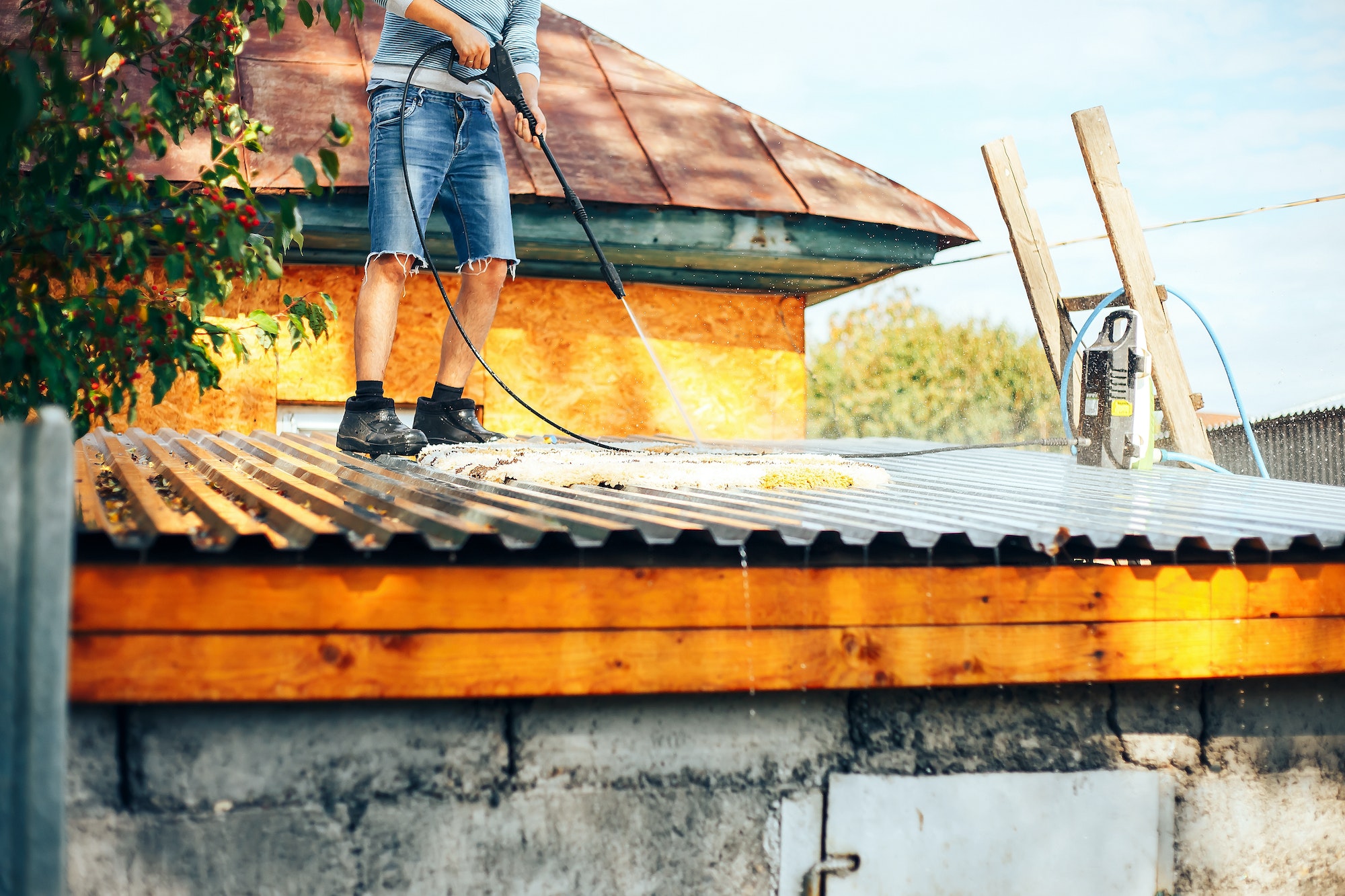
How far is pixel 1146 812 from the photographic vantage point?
255 cm

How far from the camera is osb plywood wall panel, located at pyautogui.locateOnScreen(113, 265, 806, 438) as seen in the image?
6504mm

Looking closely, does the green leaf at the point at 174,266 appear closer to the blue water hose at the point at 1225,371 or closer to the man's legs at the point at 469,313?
the man's legs at the point at 469,313

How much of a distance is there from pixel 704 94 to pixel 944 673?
6.13 meters

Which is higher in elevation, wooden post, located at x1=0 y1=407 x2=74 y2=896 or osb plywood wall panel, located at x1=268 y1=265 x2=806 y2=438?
osb plywood wall panel, located at x1=268 y1=265 x2=806 y2=438

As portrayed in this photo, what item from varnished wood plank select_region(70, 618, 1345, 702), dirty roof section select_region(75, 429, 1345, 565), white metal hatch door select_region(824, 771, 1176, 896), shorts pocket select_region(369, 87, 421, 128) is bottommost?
white metal hatch door select_region(824, 771, 1176, 896)

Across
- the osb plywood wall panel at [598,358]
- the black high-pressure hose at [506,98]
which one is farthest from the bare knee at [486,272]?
the osb plywood wall panel at [598,358]

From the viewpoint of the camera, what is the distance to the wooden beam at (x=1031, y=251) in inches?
249

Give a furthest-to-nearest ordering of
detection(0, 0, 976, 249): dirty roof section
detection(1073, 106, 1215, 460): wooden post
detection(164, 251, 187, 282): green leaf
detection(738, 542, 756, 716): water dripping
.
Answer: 1. detection(0, 0, 976, 249): dirty roof section
2. detection(1073, 106, 1215, 460): wooden post
3. detection(164, 251, 187, 282): green leaf
4. detection(738, 542, 756, 716): water dripping

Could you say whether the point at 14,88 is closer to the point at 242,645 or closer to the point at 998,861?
the point at 242,645

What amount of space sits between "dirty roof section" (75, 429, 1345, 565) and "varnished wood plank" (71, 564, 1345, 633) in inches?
1.2

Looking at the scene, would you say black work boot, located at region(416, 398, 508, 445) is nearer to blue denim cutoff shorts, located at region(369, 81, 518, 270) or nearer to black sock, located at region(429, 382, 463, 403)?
black sock, located at region(429, 382, 463, 403)

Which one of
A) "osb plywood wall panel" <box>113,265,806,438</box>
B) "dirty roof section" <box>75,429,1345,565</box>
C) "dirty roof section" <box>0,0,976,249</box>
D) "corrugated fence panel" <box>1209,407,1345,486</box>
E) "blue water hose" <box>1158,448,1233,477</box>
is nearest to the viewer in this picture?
"dirty roof section" <box>75,429,1345,565</box>

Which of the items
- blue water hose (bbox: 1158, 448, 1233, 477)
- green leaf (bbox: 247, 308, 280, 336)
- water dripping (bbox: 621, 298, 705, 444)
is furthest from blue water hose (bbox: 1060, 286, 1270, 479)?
green leaf (bbox: 247, 308, 280, 336)

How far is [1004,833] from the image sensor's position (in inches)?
97.3
